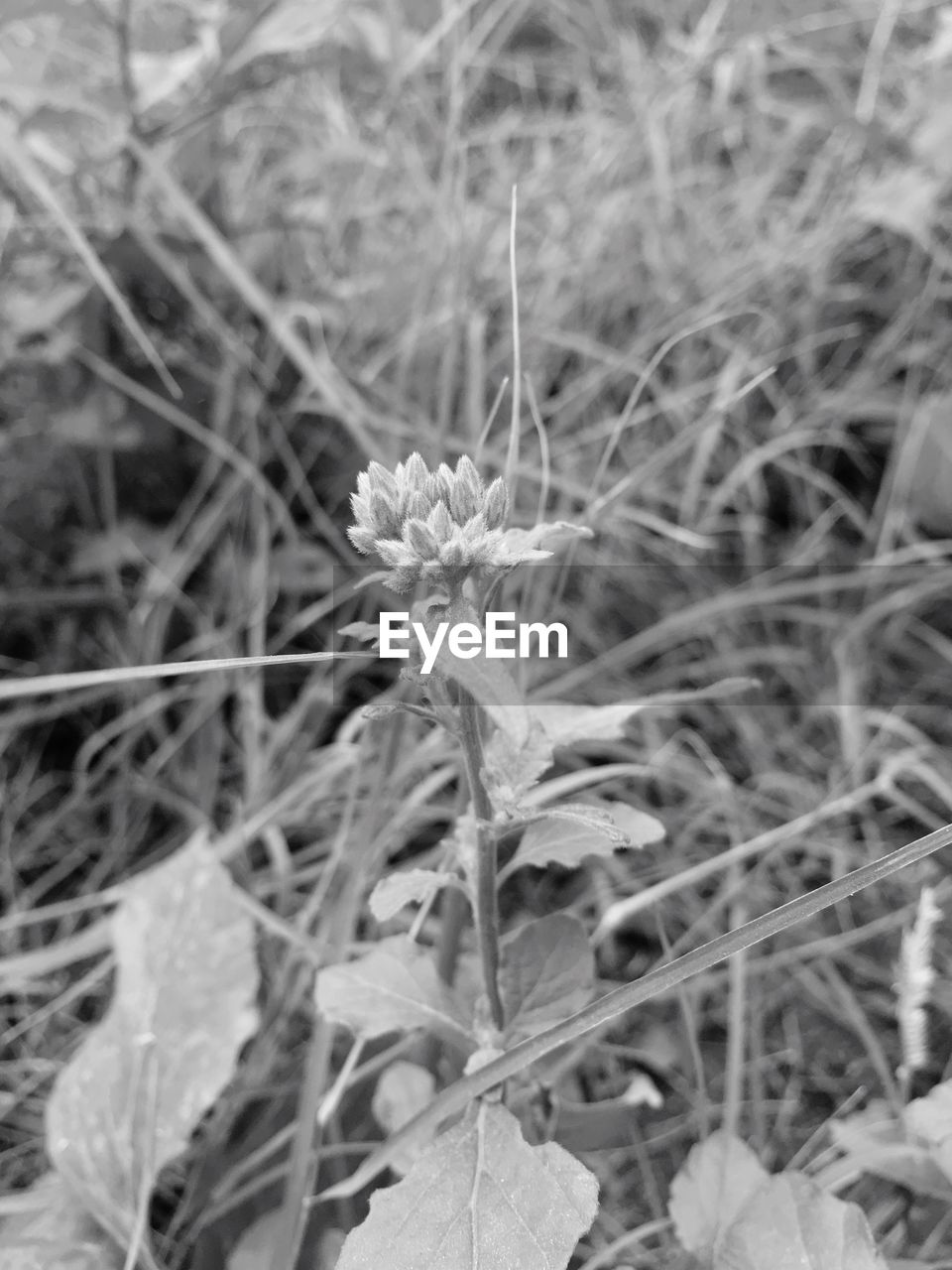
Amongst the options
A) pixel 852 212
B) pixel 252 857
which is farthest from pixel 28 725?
pixel 852 212

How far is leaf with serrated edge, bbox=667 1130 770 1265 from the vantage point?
0.61 metres

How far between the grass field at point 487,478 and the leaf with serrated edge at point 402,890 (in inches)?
8.4

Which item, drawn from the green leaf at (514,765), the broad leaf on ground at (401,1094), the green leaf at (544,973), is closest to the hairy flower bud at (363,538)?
the green leaf at (514,765)

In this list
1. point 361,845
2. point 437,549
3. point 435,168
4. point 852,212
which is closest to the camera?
point 437,549

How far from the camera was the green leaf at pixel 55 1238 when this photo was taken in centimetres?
72

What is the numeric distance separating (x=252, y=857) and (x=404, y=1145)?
0.48 meters

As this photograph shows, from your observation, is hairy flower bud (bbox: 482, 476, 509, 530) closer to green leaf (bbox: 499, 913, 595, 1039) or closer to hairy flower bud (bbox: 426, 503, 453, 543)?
hairy flower bud (bbox: 426, 503, 453, 543)

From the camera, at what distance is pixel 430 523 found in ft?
1.72

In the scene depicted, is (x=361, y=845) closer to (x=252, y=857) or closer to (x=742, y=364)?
(x=252, y=857)

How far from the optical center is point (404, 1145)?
2.10ft

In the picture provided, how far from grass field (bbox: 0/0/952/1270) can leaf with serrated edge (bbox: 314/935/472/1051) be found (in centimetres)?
14

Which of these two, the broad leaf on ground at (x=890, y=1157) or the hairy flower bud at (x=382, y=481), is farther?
the broad leaf on ground at (x=890, y=1157)

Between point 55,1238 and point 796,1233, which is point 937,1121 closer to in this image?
point 796,1233

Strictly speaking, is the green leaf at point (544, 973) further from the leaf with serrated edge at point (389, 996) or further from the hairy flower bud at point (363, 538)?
the hairy flower bud at point (363, 538)
